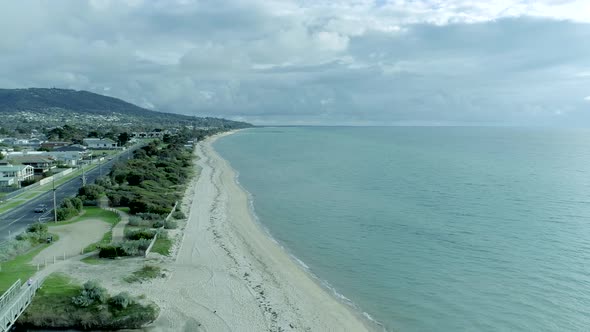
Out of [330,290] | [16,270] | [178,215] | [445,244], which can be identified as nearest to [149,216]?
[178,215]

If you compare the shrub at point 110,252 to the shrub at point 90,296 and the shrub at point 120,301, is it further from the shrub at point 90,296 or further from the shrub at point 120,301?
the shrub at point 120,301

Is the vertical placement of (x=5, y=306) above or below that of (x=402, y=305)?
above

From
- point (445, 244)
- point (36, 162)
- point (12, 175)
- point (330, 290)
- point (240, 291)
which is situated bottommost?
point (330, 290)

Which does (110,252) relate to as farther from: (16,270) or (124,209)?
(124,209)

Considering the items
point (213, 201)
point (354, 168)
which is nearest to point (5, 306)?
point (213, 201)

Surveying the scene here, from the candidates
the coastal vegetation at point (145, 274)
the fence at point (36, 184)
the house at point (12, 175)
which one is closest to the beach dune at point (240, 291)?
the coastal vegetation at point (145, 274)

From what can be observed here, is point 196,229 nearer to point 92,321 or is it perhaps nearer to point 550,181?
Answer: point 92,321
